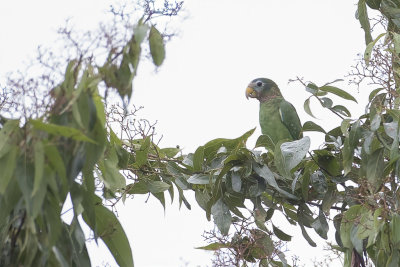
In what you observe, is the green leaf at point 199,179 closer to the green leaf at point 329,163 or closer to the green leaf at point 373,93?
the green leaf at point 329,163

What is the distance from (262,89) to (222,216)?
2116mm

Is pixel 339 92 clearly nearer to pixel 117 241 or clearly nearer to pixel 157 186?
pixel 157 186

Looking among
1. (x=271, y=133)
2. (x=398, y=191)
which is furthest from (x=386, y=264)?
(x=271, y=133)

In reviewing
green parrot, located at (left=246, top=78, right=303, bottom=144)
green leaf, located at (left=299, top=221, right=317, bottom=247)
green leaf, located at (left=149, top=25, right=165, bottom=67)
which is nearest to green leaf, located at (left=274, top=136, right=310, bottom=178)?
green leaf, located at (left=299, top=221, right=317, bottom=247)

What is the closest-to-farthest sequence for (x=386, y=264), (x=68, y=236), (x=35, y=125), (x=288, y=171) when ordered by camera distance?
(x=35, y=125) → (x=68, y=236) → (x=386, y=264) → (x=288, y=171)

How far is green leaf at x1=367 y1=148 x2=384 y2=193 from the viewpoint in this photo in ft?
5.76

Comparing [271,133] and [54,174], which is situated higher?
[271,133]

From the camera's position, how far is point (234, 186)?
186 centimetres

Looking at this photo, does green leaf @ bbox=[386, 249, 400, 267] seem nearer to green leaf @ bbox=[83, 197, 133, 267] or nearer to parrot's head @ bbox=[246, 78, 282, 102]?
green leaf @ bbox=[83, 197, 133, 267]

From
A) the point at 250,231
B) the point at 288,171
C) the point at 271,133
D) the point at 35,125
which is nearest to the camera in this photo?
the point at 35,125

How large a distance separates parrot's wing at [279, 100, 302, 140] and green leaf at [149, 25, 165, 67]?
7.90 feet

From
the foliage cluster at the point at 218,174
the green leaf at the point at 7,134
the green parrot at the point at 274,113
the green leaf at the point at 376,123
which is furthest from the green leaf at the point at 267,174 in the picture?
the green parrot at the point at 274,113

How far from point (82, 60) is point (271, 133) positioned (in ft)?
8.55

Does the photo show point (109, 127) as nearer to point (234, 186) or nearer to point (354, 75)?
point (234, 186)
